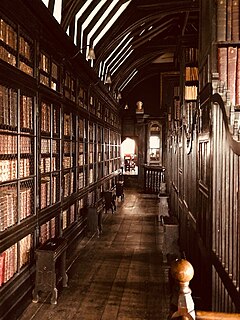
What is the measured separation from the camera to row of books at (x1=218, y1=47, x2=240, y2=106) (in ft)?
7.95

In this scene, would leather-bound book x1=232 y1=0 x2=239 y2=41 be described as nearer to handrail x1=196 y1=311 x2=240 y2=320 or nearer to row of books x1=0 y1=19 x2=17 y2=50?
row of books x1=0 y1=19 x2=17 y2=50

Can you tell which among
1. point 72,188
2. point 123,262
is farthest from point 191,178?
point 72,188

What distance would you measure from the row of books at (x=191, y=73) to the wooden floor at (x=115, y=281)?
9.92 ft

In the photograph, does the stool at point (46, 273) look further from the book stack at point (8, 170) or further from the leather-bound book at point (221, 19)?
the leather-bound book at point (221, 19)

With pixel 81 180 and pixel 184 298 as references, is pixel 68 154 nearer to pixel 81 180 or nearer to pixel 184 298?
pixel 81 180

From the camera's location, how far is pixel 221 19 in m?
2.38

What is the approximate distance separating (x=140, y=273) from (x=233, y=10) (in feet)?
10.0

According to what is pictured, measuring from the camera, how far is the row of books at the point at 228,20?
7.80ft

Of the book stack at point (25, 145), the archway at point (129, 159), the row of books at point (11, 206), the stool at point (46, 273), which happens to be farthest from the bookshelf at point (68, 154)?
the archway at point (129, 159)

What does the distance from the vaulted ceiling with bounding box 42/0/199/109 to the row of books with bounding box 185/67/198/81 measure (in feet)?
1.82

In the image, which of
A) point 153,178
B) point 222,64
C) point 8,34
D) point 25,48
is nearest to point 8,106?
point 8,34

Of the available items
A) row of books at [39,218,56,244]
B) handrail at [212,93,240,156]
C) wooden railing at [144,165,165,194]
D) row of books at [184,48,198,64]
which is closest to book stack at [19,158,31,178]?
row of books at [39,218,56,244]

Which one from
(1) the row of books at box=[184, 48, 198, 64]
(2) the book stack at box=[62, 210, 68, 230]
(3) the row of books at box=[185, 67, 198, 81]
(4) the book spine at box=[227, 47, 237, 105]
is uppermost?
(1) the row of books at box=[184, 48, 198, 64]

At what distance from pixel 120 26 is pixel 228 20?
186 inches
